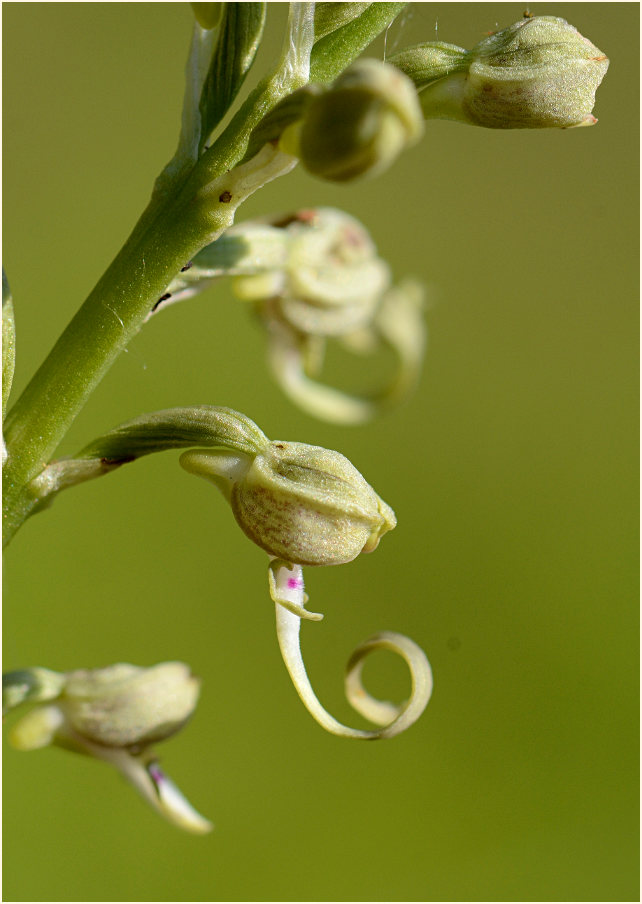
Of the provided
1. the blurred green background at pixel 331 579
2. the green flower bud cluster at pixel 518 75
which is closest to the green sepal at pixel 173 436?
the green flower bud cluster at pixel 518 75

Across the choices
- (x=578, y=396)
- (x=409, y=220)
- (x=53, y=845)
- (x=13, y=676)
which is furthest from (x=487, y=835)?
(x=409, y=220)

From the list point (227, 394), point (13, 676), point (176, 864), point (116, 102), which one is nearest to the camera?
point (13, 676)

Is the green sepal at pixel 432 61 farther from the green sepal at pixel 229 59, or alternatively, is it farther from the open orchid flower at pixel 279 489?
the open orchid flower at pixel 279 489

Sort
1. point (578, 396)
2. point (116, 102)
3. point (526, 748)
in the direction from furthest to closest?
1. point (578, 396)
2. point (116, 102)
3. point (526, 748)

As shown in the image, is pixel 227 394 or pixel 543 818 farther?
pixel 227 394

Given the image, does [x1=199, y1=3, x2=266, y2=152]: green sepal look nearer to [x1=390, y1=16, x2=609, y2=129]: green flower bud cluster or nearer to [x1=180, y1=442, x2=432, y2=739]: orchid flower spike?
[x1=390, y1=16, x2=609, y2=129]: green flower bud cluster

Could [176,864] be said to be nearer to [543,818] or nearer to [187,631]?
[187,631]

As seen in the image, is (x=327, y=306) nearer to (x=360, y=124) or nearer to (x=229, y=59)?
(x=229, y=59)
